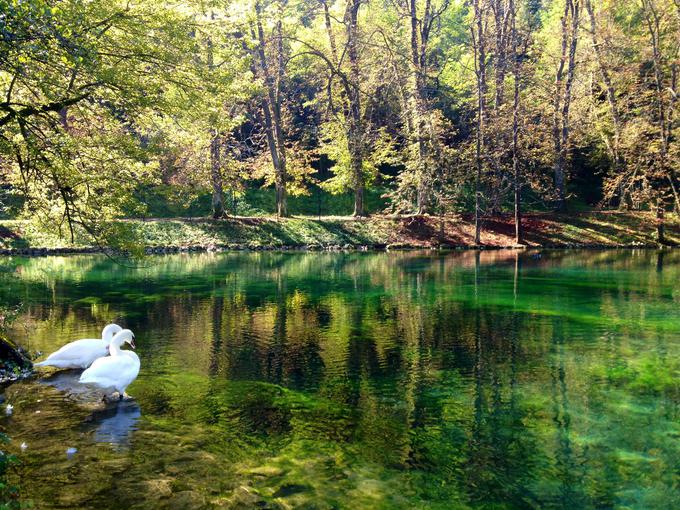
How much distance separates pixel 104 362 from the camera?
388 inches

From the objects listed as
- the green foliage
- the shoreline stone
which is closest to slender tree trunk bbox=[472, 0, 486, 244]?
the shoreline stone

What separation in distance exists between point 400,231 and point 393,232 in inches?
18.8

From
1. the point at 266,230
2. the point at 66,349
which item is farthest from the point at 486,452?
the point at 266,230

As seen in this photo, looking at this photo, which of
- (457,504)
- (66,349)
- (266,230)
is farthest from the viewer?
(266,230)

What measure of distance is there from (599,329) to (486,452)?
909 cm

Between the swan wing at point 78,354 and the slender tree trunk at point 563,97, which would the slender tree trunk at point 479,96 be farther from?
the swan wing at point 78,354

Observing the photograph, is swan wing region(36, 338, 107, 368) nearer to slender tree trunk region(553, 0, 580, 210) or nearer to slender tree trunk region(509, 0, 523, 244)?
slender tree trunk region(509, 0, 523, 244)

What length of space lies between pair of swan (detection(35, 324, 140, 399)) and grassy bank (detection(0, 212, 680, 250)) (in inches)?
1172

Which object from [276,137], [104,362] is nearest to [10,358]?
[104,362]

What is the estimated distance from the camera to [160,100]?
14711 mm

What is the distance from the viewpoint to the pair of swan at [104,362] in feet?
31.7

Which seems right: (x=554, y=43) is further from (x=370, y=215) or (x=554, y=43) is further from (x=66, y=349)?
(x=66, y=349)

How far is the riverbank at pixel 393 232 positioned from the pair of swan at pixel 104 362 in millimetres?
29148

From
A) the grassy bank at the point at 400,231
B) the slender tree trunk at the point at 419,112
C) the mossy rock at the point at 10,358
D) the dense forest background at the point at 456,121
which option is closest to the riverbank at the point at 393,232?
the grassy bank at the point at 400,231
